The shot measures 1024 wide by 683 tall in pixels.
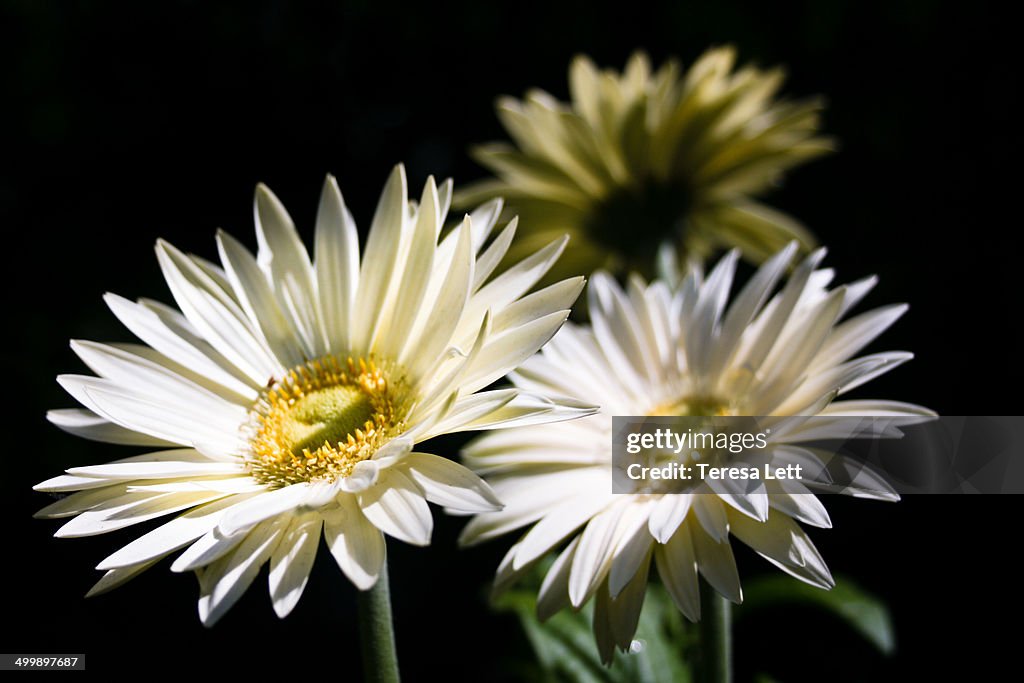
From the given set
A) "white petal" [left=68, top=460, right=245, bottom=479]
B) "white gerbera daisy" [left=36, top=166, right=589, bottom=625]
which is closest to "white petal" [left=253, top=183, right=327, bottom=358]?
"white gerbera daisy" [left=36, top=166, right=589, bottom=625]

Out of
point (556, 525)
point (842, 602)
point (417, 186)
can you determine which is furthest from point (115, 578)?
point (417, 186)

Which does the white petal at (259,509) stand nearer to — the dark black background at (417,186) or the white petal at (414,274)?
the white petal at (414,274)

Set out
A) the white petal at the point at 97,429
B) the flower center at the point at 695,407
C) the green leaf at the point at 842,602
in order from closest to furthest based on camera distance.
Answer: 1. the white petal at the point at 97,429
2. the flower center at the point at 695,407
3. the green leaf at the point at 842,602

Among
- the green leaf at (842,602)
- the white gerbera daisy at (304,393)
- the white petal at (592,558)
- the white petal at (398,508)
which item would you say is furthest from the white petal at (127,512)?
the green leaf at (842,602)

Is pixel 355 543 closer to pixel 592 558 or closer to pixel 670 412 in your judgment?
pixel 592 558

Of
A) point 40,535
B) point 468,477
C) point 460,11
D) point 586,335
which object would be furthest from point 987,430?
point 40,535

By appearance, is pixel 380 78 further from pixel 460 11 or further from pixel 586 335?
pixel 586 335

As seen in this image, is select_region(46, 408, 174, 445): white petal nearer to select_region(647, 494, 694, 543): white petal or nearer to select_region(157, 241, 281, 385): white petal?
select_region(157, 241, 281, 385): white petal
